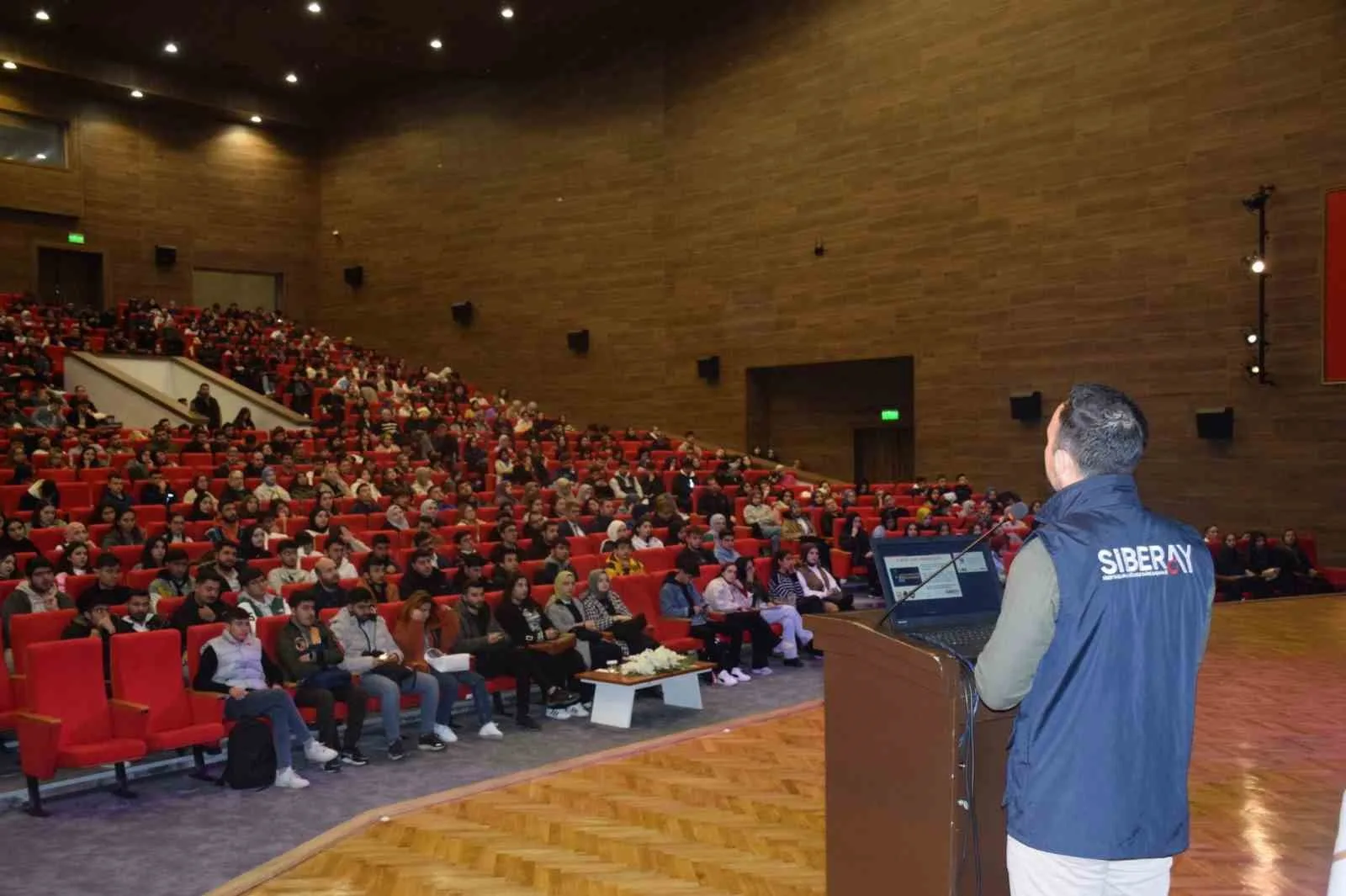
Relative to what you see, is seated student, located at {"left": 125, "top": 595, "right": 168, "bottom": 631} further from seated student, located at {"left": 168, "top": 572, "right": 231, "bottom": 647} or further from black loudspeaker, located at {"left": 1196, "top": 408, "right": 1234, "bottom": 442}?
black loudspeaker, located at {"left": 1196, "top": 408, "right": 1234, "bottom": 442}

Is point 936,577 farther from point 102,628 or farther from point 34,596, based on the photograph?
point 34,596

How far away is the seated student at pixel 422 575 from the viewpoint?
22.8 ft

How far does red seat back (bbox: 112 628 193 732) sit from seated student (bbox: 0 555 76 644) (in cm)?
116

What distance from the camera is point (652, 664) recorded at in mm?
6254

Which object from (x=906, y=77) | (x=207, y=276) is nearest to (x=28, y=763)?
(x=906, y=77)

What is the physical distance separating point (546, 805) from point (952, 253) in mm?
10829

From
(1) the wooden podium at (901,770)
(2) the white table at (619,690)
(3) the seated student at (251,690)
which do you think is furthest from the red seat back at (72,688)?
(1) the wooden podium at (901,770)

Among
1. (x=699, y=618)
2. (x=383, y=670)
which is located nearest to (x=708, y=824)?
(x=383, y=670)

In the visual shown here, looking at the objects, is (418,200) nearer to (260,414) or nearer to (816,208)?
(260,414)

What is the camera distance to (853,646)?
2.36 meters

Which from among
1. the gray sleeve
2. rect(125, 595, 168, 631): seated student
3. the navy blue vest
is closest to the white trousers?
the navy blue vest

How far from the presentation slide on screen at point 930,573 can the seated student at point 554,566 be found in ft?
17.1

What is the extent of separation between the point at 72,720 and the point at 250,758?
760mm

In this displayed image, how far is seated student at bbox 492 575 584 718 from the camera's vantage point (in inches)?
Answer: 253
